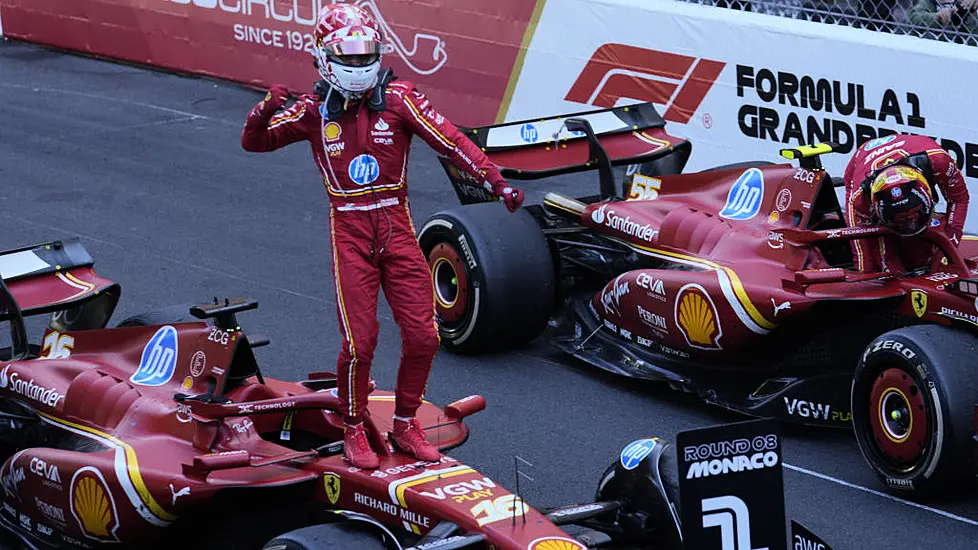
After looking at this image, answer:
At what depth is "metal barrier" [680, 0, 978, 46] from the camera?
1020 centimetres

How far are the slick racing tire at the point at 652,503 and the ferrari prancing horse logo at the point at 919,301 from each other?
5.87 ft

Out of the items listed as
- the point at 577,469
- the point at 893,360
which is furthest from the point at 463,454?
the point at 893,360

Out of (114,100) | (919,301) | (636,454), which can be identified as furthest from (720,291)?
(114,100)

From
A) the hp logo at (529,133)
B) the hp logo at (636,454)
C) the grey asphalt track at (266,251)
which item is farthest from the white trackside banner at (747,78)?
the hp logo at (636,454)

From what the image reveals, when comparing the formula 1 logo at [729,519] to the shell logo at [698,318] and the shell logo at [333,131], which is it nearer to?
the shell logo at [333,131]

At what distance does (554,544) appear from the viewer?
484 centimetres

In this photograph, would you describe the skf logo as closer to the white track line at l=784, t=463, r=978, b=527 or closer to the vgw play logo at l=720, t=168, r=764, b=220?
the vgw play logo at l=720, t=168, r=764, b=220

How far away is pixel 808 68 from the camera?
10.9 meters

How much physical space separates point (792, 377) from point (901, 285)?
0.76 m

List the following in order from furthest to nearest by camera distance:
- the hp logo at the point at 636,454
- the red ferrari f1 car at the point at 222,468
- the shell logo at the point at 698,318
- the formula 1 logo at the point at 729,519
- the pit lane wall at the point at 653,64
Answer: the pit lane wall at the point at 653,64 < the shell logo at the point at 698,318 < the hp logo at the point at 636,454 < the red ferrari f1 car at the point at 222,468 < the formula 1 logo at the point at 729,519

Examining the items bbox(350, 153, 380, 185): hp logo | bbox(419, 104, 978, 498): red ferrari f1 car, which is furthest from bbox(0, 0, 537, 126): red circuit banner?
bbox(350, 153, 380, 185): hp logo

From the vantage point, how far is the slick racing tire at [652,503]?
17.4ft

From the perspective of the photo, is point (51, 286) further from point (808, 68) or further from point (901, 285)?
point (808, 68)

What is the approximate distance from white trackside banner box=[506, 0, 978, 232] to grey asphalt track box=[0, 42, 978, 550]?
3.21ft
